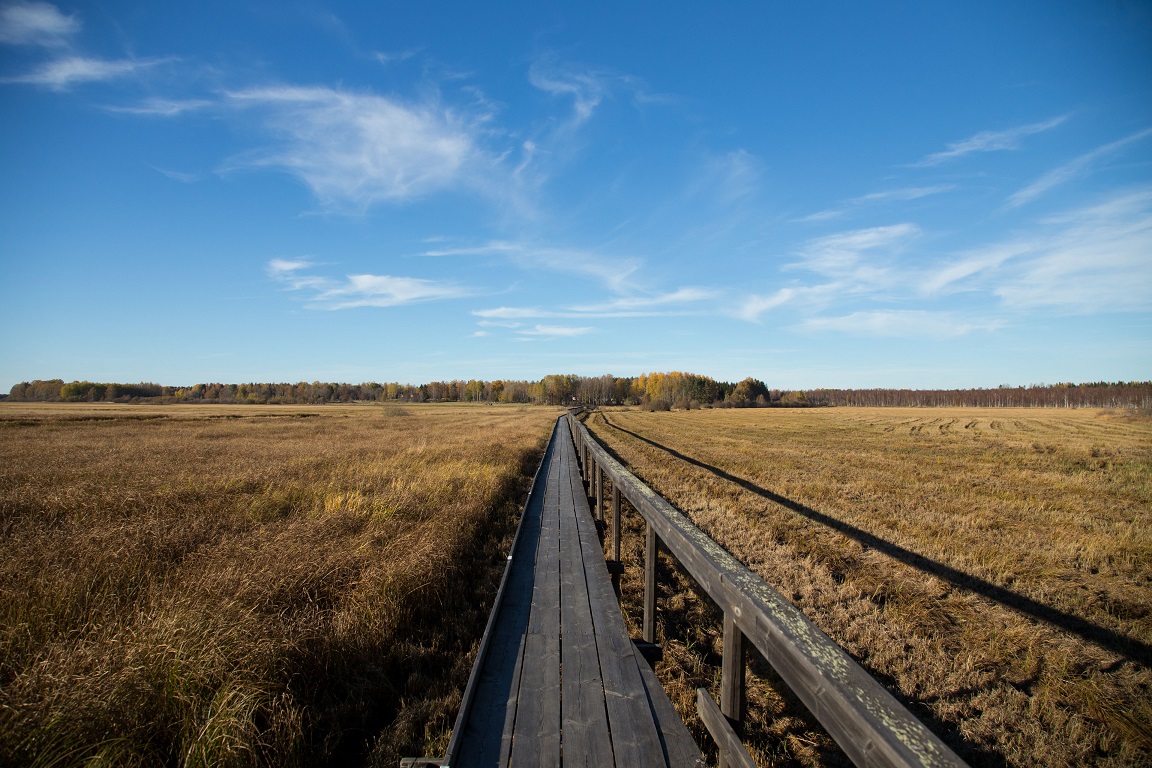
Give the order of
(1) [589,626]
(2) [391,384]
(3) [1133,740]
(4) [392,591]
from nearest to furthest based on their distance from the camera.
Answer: (3) [1133,740] → (1) [589,626] → (4) [392,591] → (2) [391,384]

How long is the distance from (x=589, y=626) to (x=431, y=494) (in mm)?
5776

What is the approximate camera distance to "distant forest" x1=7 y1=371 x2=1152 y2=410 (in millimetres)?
117550

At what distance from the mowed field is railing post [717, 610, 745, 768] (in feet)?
3.46

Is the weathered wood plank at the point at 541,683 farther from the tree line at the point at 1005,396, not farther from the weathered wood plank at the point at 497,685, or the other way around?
the tree line at the point at 1005,396

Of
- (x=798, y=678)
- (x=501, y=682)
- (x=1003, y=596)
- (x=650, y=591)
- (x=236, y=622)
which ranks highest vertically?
(x=798, y=678)

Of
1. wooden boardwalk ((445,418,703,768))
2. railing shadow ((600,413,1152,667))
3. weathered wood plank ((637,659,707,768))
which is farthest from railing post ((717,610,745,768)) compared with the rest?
railing shadow ((600,413,1152,667))

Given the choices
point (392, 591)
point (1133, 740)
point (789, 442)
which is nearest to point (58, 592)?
point (392, 591)

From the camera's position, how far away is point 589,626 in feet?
13.7

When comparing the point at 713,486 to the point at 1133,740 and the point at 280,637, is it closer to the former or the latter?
the point at 1133,740

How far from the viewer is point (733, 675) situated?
243cm

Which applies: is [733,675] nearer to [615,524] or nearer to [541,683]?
[541,683]

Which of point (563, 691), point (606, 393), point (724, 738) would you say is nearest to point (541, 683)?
point (563, 691)

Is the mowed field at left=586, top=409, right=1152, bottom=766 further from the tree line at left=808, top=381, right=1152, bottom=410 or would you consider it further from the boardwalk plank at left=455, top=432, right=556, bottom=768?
the tree line at left=808, top=381, right=1152, bottom=410

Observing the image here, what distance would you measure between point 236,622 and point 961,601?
779cm
